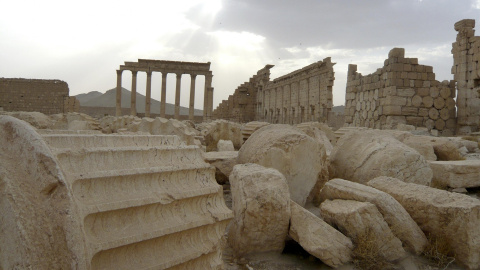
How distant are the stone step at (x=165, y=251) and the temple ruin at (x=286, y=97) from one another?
19.7m

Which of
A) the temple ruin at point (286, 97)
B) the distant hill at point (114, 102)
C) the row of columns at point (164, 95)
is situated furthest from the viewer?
the distant hill at point (114, 102)

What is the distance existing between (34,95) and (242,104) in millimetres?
17356

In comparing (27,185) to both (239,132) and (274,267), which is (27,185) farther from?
(239,132)

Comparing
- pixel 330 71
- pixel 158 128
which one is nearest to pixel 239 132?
pixel 158 128

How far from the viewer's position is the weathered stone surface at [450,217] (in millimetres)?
2998

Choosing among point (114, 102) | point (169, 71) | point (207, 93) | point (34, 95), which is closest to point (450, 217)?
point (34, 95)

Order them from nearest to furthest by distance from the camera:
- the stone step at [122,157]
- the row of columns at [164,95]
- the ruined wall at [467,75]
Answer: the stone step at [122,157]
the ruined wall at [467,75]
the row of columns at [164,95]

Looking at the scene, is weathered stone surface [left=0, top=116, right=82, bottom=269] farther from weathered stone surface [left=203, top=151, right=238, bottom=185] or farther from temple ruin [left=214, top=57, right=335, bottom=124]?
temple ruin [left=214, top=57, right=335, bottom=124]

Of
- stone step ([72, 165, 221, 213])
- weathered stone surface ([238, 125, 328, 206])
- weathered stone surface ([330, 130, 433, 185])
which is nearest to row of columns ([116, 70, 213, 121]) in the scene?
weathered stone surface ([330, 130, 433, 185])

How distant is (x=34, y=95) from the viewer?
85.5 ft

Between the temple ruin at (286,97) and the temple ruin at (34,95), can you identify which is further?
the temple ruin at (34,95)

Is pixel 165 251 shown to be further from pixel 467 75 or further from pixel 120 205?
pixel 467 75

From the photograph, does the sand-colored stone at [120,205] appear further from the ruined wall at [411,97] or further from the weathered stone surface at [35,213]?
the ruined wall at [411,97]

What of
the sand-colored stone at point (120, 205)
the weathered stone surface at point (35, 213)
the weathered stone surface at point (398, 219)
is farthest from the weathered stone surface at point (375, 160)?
the weathered stone surface at point (35, 213)
